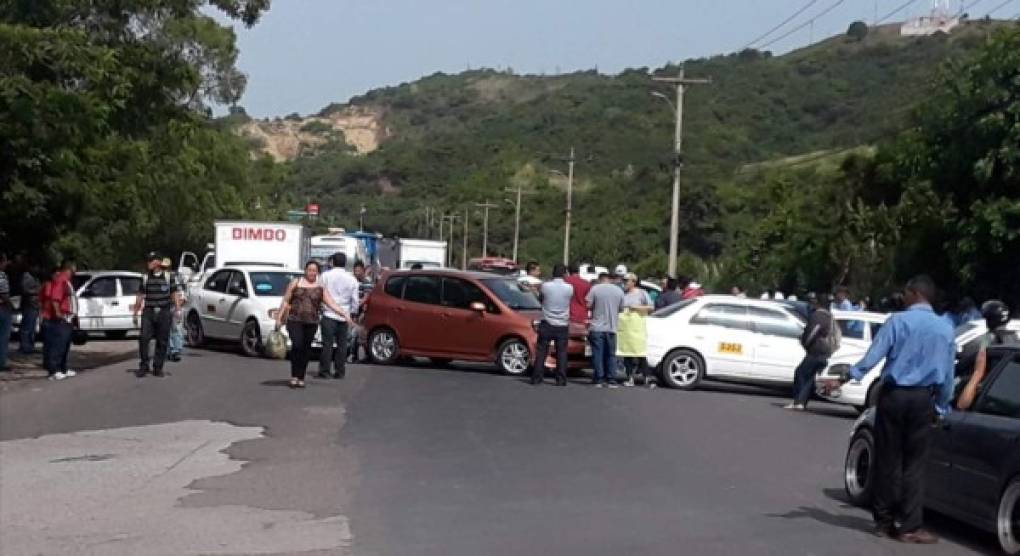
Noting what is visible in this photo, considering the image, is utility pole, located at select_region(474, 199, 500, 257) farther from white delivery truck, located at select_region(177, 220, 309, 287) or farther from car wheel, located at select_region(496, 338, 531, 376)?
car wheel, located at select_region(496, 338, 531, 376)

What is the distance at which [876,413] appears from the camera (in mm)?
10125

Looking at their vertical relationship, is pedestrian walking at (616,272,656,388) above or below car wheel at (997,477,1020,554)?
above

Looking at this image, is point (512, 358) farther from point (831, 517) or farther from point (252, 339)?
point (831, 517)

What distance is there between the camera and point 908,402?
32.2 feet

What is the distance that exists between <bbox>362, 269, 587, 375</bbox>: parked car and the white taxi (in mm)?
1446

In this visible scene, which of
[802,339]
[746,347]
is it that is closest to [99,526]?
[802,339]

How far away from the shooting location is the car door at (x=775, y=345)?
875 inches

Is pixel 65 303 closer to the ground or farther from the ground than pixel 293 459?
farther from the ground

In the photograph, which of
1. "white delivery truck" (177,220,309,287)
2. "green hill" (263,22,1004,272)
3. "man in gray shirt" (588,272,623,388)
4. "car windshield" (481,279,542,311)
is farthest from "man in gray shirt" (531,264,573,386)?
"green hill" (263,22,1004,272)

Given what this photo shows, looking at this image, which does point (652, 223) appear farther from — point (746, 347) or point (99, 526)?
point (99, 526)

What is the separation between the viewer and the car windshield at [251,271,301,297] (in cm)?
2514

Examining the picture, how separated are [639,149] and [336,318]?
9795cm

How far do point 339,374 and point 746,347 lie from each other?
6.38 m

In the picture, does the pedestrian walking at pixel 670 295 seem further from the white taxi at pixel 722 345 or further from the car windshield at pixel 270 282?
the car windshield at pixel 270 282
